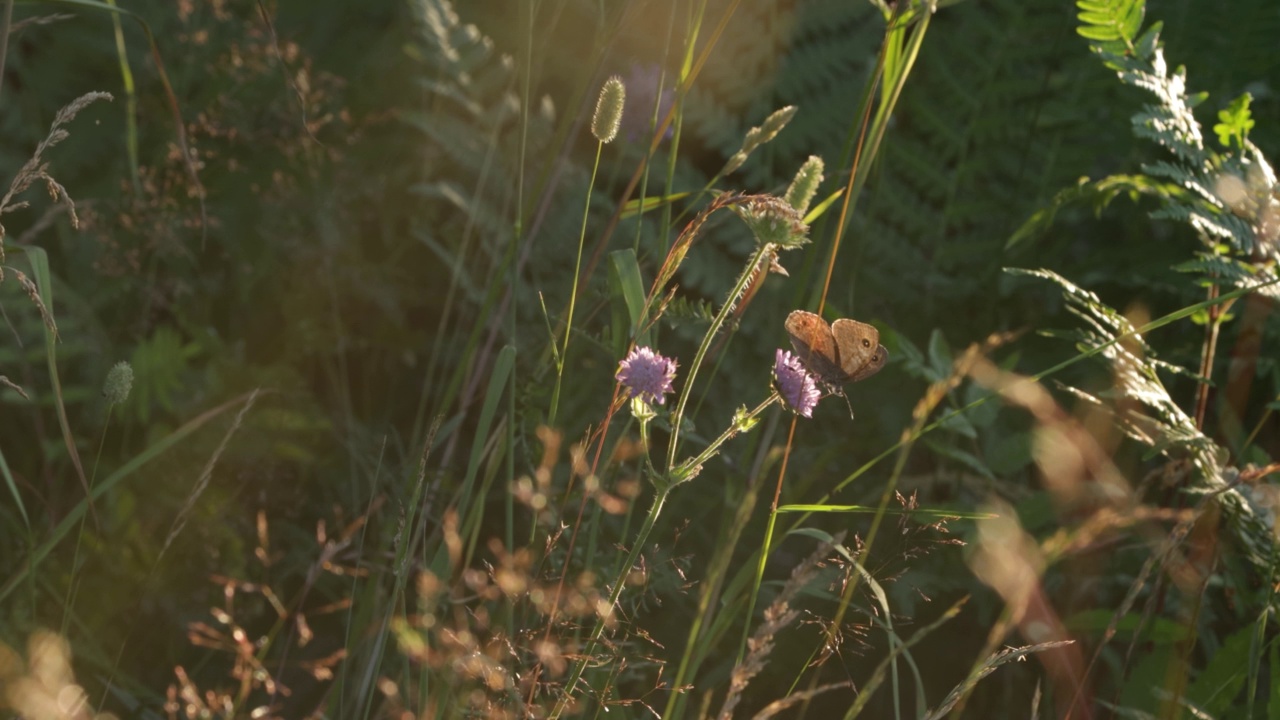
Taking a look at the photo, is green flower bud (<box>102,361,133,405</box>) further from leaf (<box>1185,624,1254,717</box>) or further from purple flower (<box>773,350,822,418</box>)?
leaf (<box>1185,624,1254,717</box>)

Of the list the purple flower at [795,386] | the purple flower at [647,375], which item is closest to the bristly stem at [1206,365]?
the purple flower at [795,386]

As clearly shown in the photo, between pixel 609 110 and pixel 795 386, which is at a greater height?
pixel 609 110

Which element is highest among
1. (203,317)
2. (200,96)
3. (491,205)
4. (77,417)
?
(200,96)

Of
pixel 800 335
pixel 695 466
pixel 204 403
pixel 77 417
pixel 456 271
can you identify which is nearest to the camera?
pixel 695 466

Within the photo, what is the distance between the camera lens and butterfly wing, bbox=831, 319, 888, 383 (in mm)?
1092

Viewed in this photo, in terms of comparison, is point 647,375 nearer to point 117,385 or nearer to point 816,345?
point 816,345

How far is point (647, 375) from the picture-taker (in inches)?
38.9

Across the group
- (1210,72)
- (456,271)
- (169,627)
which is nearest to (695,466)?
(456,271)

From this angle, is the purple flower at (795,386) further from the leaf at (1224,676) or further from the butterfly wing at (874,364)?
the leaf at (1224,676)

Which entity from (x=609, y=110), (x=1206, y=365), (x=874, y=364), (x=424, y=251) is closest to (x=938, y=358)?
(x=1206, y=365)

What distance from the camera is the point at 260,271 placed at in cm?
219

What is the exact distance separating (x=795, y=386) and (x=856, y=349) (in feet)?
0.37

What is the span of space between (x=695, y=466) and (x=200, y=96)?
5.53 feet

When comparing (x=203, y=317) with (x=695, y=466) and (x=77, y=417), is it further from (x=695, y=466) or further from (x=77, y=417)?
(x=695, y=466)
